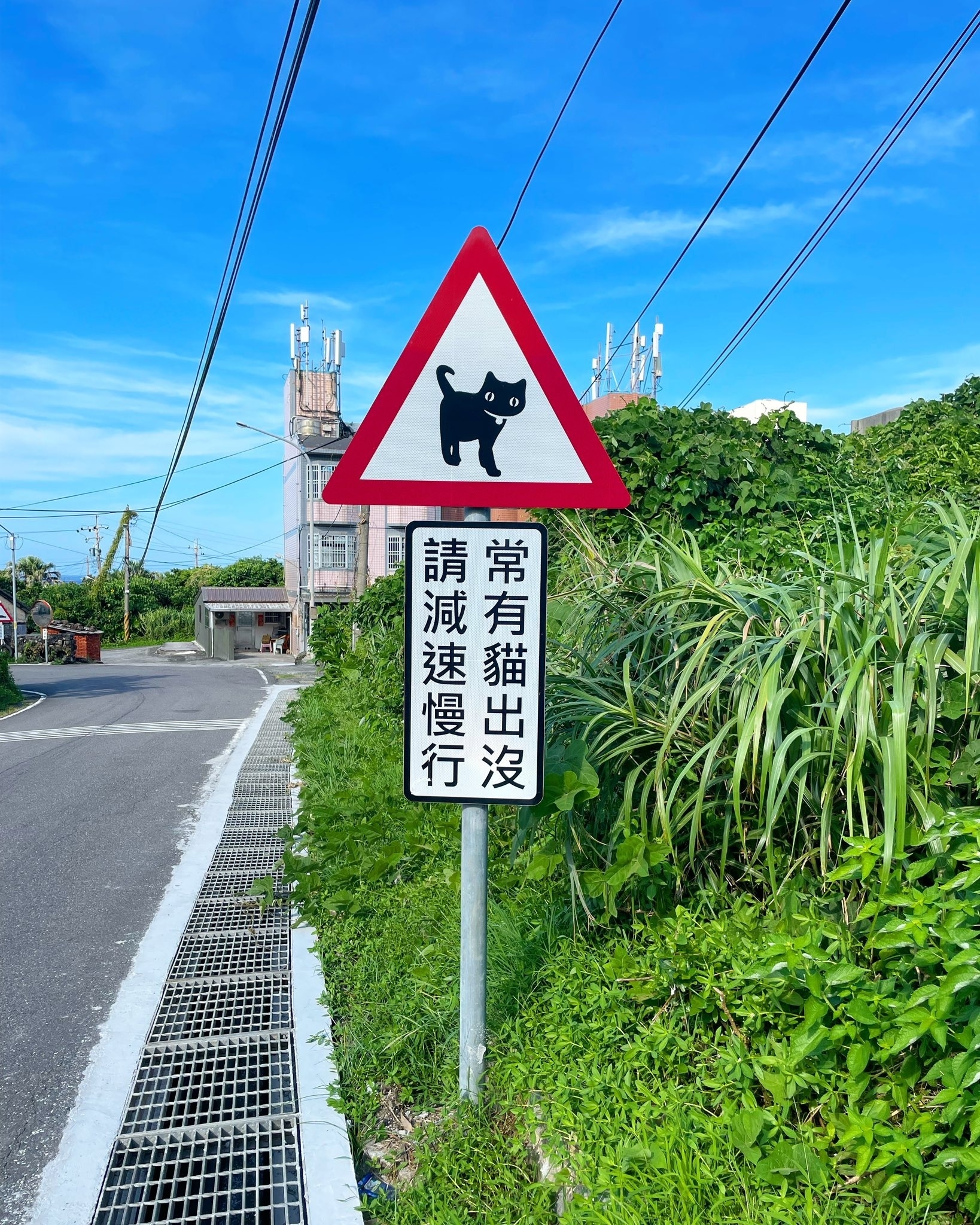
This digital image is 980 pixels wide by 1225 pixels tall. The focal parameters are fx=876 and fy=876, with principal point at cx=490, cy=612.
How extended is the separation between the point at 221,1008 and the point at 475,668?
2.17 meters

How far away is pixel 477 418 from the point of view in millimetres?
2568

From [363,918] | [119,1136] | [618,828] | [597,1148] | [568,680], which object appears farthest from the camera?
[363,918]

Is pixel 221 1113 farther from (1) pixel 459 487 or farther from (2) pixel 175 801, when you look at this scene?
(2) pixel 175 801

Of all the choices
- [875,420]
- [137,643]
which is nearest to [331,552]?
[137,643]

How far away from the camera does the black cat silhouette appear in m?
2.56

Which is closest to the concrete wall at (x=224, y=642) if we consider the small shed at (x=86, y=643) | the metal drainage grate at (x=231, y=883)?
the small shed at (x=86, y=643)

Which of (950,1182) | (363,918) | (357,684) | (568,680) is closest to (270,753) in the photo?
(357,684)

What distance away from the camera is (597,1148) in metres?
2.25

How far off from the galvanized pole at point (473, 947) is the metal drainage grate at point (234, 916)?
2.18 metres

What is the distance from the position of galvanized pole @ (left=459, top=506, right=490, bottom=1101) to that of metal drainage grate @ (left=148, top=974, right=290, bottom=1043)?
116 cm

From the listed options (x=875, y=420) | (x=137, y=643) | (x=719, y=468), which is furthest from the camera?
(x=137, y=643)

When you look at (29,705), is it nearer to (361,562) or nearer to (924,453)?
(361,562)

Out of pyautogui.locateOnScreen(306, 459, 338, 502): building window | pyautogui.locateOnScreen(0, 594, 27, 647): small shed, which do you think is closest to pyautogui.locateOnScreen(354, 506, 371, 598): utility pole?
pyautogui.locateOnScreen(0, 594, 27, 647): small shed

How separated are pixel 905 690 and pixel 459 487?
1.45 m
